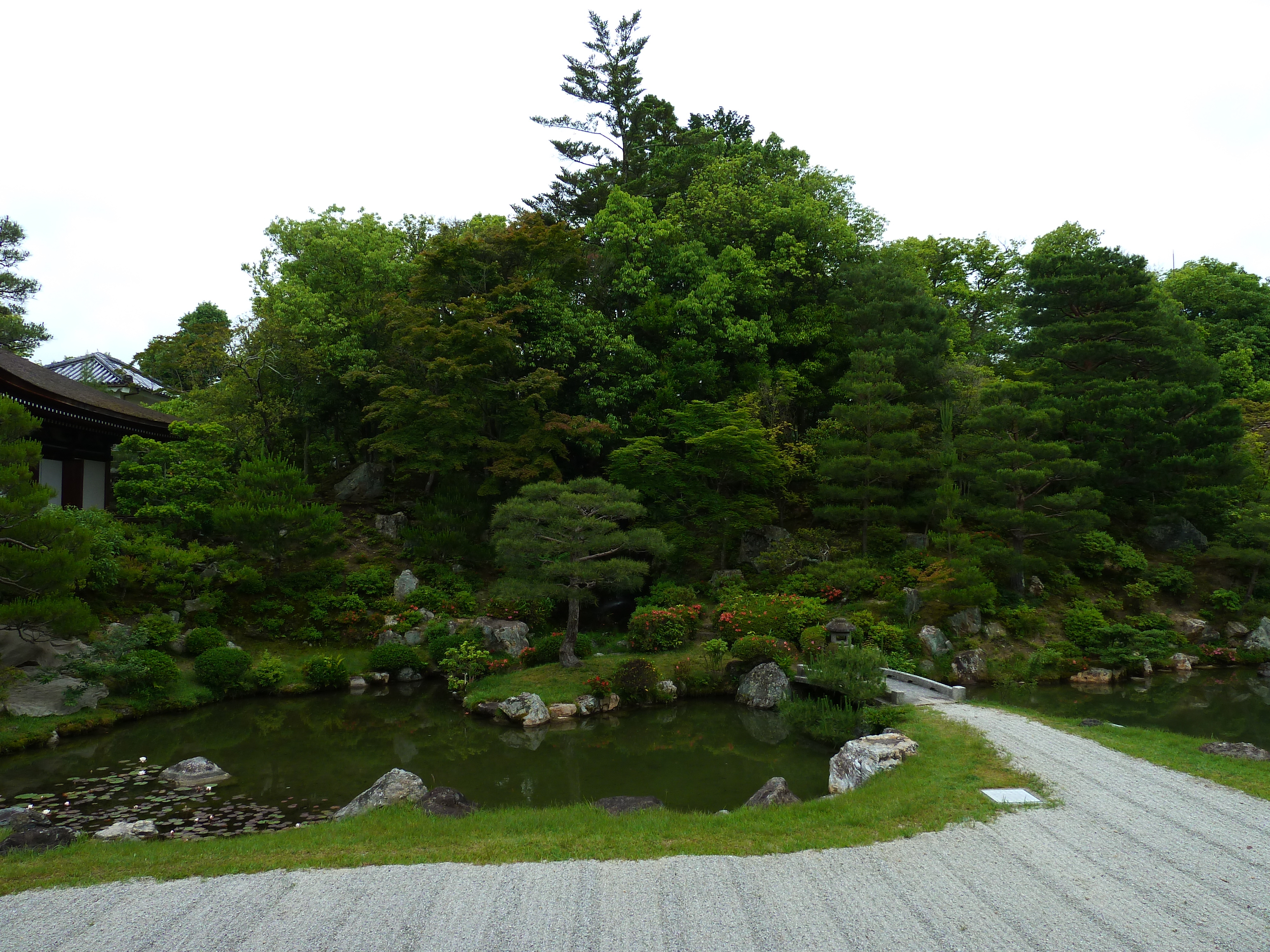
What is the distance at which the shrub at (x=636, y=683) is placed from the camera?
13.6 meters

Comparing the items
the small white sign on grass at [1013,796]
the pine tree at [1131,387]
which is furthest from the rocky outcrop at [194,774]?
the pine tree at [1131,387]

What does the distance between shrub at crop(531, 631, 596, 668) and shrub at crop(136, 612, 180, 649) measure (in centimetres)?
704

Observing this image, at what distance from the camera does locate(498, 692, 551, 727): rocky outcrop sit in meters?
12.6

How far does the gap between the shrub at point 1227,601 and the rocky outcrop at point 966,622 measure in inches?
283

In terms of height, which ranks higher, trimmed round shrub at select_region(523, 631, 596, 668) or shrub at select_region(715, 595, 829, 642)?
shrub at select_region(715, 595, 829, 642)

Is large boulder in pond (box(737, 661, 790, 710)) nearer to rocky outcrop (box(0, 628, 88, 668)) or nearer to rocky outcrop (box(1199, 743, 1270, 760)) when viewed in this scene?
rocky outcrop (box(1199, 743, 1270, 760))

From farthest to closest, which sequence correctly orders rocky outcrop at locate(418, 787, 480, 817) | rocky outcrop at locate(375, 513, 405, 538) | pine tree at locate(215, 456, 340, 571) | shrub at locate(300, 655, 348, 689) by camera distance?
1. rocky outcrop at locate(375, 513, 405, 538)
2. pine tree at locate(215, 456, 340, 571)
3. shrub at locate(300, 655, 348, 689)
4. rocky outcrop at locate(418, 787, 480, 817)

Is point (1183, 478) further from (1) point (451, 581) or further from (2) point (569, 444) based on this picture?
(1) point (451, 581)

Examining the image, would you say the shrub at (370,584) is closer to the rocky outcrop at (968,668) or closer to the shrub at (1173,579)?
the rocky outcrop at (968,668)

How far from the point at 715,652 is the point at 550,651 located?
369 cm

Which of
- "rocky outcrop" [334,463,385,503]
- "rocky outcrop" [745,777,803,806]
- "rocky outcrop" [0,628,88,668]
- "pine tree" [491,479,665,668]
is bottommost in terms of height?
"rocky outcrop" [745,777,803,806]

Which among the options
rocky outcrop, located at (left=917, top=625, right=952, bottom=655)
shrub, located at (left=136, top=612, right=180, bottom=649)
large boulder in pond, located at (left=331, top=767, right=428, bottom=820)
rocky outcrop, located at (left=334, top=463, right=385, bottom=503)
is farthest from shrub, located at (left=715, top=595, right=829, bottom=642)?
rocky outcrop, located at (left=334, top=463, right=385, bottom=503)

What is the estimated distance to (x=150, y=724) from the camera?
484 inches

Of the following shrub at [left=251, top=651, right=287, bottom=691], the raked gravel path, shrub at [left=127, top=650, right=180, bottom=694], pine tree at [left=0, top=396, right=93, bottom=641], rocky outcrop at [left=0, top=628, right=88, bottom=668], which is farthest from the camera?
shrub at [left=251, top=651, right=287, bottom=691]
